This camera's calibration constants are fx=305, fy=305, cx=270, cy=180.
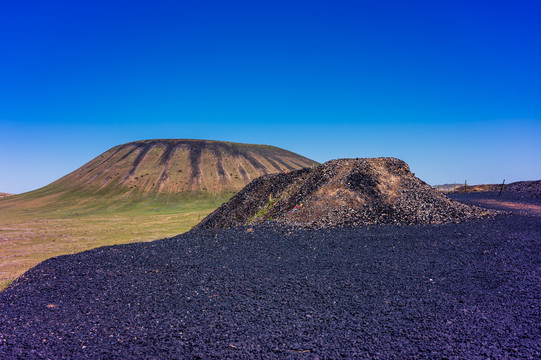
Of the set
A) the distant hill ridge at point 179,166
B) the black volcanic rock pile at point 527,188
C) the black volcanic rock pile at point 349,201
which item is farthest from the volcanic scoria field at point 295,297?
the distant hill ridge at point 179,166

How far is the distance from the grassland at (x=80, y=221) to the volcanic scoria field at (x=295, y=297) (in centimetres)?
981

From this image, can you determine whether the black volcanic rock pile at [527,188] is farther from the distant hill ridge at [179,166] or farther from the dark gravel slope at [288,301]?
the distant hill ridge at [179,166]

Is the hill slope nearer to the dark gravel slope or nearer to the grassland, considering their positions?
the grassland

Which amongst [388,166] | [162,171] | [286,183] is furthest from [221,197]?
[388,166]

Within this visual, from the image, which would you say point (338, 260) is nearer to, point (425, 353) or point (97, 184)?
point (425, 353)

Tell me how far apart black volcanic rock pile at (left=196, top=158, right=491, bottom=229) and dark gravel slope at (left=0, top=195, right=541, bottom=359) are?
9.75 feet

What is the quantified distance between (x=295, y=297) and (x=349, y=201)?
8652mm

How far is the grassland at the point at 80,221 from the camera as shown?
20.8 meters

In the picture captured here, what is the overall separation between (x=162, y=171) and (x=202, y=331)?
68314mm

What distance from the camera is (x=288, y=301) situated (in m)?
6.12

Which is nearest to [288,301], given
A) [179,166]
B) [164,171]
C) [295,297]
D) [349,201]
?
[295,297]

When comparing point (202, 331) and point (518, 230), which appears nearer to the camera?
point (202, 331)

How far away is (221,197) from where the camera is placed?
60.4 m

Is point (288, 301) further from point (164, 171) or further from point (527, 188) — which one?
point (164, 171)
